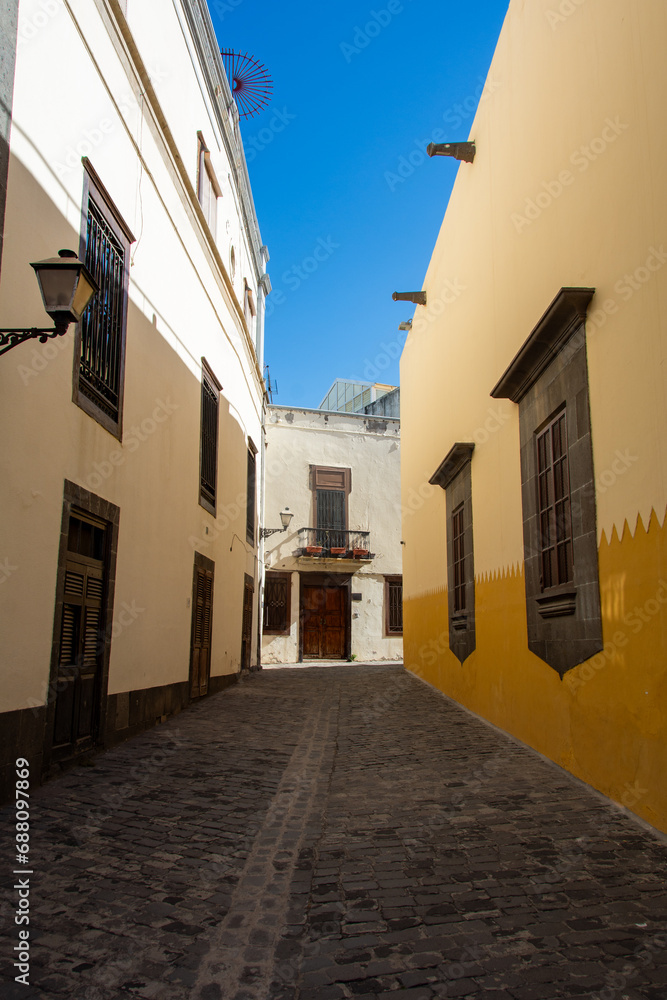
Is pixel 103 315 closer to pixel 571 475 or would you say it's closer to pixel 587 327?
pixel 587 327

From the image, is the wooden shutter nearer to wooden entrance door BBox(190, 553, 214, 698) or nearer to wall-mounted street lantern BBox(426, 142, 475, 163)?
wooden entrance door BBox(190, 553, 214, 698)

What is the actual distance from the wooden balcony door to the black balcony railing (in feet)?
3.62

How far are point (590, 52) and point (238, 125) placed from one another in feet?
32.7

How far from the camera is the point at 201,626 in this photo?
1112 centimetres

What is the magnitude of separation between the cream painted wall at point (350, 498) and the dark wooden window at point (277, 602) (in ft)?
0.58

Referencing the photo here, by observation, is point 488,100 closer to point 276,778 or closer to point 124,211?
point 124,211

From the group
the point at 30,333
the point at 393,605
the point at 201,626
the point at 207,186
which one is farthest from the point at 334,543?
the point at 30,333

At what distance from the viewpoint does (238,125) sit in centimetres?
1402

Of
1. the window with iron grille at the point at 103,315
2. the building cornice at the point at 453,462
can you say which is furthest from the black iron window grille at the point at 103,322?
the building cornice at the point at 453,462

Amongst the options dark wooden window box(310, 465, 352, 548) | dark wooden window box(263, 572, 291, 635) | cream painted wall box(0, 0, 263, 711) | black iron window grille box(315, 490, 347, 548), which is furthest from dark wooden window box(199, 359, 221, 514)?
dark wooden window box(310, 465, 352, 548)

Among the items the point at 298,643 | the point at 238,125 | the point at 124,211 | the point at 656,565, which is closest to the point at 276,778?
the point at 656,565

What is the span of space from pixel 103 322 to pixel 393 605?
54.7ft

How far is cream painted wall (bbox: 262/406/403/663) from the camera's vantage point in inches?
842

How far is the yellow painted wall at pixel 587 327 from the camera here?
438 centimetres
